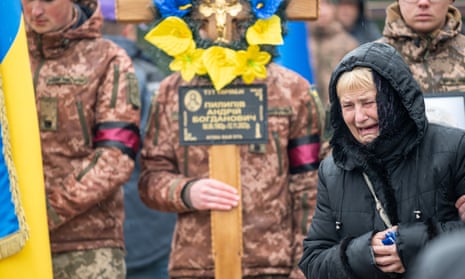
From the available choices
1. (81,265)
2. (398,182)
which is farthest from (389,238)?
(81,265)

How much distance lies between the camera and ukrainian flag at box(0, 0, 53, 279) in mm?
4883

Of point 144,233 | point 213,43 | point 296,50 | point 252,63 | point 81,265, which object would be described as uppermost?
point 213,43

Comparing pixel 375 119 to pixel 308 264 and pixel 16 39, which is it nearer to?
pixel 308 264

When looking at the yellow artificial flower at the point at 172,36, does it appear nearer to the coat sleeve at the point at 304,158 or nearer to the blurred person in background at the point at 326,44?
the coat sleeve at the point at 304,158

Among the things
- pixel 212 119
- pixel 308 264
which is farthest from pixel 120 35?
pixel 308 264

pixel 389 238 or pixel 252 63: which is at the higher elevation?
pixel 252 63

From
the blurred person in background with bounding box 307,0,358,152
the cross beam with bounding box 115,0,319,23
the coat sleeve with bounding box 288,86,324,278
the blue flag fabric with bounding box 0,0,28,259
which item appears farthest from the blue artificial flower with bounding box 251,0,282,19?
the blurred person in background with bounding box 307,0,358,152

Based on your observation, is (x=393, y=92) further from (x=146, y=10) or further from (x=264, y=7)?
(x=146, y=10)

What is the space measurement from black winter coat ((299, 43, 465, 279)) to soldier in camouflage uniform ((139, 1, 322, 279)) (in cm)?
151

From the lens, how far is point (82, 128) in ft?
19.3

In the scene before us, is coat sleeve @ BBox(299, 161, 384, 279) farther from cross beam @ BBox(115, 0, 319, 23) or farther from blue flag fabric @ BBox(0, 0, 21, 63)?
blue flag fabric @ BBox(0, 0, 21, 63)

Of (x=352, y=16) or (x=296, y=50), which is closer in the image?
(x=296, y=50)

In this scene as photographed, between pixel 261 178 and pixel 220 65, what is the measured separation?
67cm

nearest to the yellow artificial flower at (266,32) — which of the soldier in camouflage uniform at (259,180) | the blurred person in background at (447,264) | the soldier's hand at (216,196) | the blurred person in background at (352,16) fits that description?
the soldier in camouflage uniform at (259,180)
